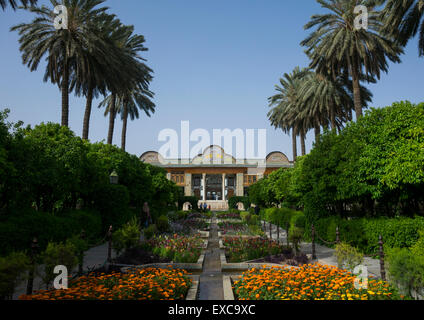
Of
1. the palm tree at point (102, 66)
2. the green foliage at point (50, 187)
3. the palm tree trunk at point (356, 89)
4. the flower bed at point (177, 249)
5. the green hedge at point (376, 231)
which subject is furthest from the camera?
the palm tree trunk at point (356, 89)

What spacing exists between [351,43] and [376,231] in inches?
501

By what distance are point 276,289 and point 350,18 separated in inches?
711

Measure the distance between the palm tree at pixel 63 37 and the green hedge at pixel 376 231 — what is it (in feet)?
47.8

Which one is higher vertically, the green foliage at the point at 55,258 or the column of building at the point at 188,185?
the column of building at the point at 188,185

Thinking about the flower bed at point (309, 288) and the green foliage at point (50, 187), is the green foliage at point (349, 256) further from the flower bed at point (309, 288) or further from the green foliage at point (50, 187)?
the green foliage at point (50, 187)

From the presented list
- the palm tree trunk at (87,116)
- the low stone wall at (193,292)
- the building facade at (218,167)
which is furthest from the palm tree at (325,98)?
the building facade at (218,167)

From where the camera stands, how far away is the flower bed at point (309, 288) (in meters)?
5.08

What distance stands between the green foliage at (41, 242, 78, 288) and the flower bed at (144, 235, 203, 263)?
12.6 ft

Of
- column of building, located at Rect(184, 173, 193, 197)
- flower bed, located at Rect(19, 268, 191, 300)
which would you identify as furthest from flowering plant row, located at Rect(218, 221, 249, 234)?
column of building, located at Rect(184, 173, 193, 197)

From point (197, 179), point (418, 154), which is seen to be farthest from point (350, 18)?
point (197, 179)

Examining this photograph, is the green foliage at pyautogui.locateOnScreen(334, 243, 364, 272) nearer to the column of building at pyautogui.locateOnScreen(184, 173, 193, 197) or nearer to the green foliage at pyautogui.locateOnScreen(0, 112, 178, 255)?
the green foliage at pyautogui.locateOnScreen(0, 112, 178, 255)

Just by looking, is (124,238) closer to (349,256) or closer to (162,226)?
(349,256)

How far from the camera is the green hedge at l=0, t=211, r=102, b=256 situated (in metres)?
7.57

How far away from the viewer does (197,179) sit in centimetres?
7381
